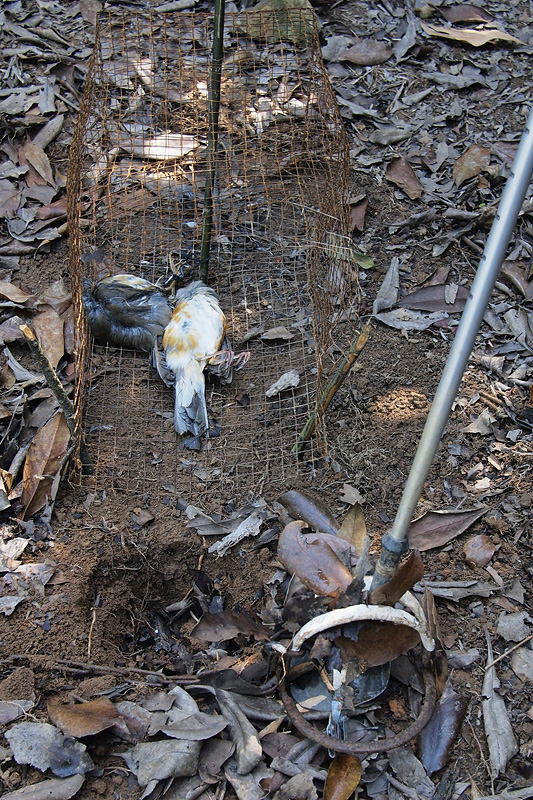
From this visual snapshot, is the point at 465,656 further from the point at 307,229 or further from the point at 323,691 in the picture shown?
the point at 307,229

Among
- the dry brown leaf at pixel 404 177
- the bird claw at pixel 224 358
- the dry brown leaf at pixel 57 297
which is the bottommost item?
the bird claw at pixel 224 358

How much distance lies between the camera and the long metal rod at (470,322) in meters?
1.43

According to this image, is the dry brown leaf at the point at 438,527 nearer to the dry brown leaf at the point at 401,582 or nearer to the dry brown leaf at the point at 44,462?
the dry brown leaf at the point at 401,582

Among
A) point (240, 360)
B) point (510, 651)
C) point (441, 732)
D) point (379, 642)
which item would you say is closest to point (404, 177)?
point (240, 360)

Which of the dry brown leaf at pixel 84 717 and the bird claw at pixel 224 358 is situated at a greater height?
the bird claw at pixel 224 358

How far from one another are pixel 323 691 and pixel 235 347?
5.41 ft

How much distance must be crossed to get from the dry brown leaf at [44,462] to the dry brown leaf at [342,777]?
1.32 meters

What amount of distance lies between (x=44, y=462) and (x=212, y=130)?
5.25ft

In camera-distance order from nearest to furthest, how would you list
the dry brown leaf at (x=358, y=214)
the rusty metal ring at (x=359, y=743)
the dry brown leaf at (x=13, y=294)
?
the rusty metal ring at (x=359, y=743)
the dry brown leaf at (x=13, y=294)
the dry brown leaf at (x=358, y=214)

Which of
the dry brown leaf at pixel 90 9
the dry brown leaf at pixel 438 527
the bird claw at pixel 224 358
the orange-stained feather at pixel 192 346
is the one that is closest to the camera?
the dry brown leaf at pixel 438 527

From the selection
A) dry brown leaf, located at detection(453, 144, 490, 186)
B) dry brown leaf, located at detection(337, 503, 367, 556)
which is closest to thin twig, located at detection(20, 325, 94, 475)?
dry brown leaf, located at detection(337, 503, 367, 556)

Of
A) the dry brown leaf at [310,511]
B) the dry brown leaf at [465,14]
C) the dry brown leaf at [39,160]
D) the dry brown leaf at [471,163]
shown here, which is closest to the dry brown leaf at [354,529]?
the dry brown leaf at [310,511]

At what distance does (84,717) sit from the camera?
188 centimetres

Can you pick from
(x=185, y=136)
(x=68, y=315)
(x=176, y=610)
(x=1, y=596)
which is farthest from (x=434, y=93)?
(x=1, y=596)
